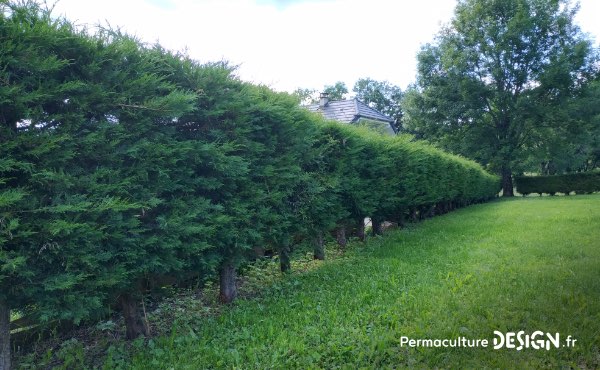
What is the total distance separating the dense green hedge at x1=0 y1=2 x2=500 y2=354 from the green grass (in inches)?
29.1

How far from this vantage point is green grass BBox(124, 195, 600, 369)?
3098 millimetres

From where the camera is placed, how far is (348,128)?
25.0 feet

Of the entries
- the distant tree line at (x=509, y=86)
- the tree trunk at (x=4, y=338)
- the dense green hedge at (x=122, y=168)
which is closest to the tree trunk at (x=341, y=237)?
the dense green hedge at (x=122, y=168)

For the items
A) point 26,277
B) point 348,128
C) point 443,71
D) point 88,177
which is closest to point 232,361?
point 26,277

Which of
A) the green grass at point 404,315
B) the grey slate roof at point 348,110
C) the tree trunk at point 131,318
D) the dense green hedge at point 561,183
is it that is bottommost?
the green grass at point 404,315

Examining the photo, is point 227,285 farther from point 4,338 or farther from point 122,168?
point 4,338

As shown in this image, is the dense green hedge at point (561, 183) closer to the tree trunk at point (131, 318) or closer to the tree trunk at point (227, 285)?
the tree trunk at point (227, 285)

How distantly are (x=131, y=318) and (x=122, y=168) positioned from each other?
1569 millimetres

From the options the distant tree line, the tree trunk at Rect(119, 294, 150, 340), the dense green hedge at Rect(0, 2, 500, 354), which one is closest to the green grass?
the tree trunk at Rect(119, 294, 150, 340)

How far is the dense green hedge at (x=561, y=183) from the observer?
3047 cm

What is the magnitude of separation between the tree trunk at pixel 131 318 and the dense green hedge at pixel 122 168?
0.04ft

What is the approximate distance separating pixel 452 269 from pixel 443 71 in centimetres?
3026

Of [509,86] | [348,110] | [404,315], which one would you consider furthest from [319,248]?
[509,86]

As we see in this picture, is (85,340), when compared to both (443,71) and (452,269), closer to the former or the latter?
(452,269)
